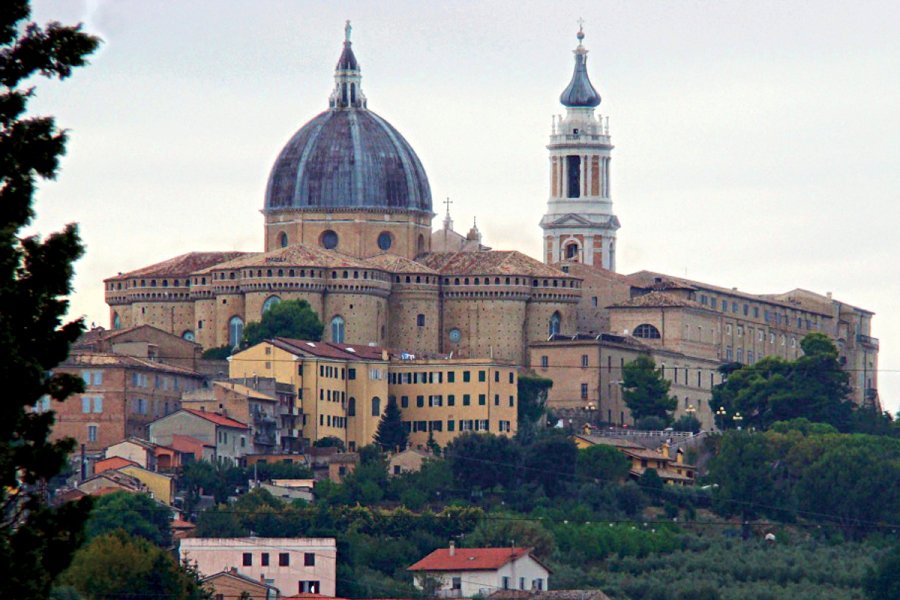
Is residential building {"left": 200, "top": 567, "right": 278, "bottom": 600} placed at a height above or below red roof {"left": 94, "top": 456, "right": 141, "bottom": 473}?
below

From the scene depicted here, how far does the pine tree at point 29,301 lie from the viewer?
28.4 m

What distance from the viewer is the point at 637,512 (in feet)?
342

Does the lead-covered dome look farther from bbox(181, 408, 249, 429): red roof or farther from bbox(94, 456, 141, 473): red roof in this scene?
bbox(94, 456, 141, 473): red roof

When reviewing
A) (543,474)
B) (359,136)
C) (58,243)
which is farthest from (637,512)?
(58,243)

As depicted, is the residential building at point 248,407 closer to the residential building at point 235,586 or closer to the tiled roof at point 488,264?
the tiled roof at point 488,264

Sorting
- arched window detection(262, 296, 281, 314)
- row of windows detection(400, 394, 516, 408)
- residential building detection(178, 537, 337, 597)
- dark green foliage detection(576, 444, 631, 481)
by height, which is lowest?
residential building detection(178, 537, 337, 597)

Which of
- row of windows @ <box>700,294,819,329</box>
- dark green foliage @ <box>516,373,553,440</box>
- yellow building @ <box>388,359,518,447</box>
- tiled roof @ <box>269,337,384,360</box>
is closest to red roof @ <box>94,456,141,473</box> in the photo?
tiled roof @ <box>269,337,384,360</box>

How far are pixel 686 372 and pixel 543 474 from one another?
18.8m

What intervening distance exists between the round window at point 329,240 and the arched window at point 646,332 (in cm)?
1250

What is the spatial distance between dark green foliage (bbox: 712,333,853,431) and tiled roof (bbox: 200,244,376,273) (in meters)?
15.1

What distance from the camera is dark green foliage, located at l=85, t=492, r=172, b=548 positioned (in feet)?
293

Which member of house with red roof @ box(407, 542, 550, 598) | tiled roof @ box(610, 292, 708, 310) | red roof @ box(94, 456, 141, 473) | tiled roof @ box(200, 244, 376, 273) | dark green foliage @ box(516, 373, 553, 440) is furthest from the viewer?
tiled roof @ box(610, 292, 708, 310)

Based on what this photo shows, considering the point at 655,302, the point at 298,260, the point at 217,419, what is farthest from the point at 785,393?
the point at 217,419

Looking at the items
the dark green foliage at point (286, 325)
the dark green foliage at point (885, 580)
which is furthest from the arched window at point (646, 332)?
the dark green foliage at point (885, 580)
